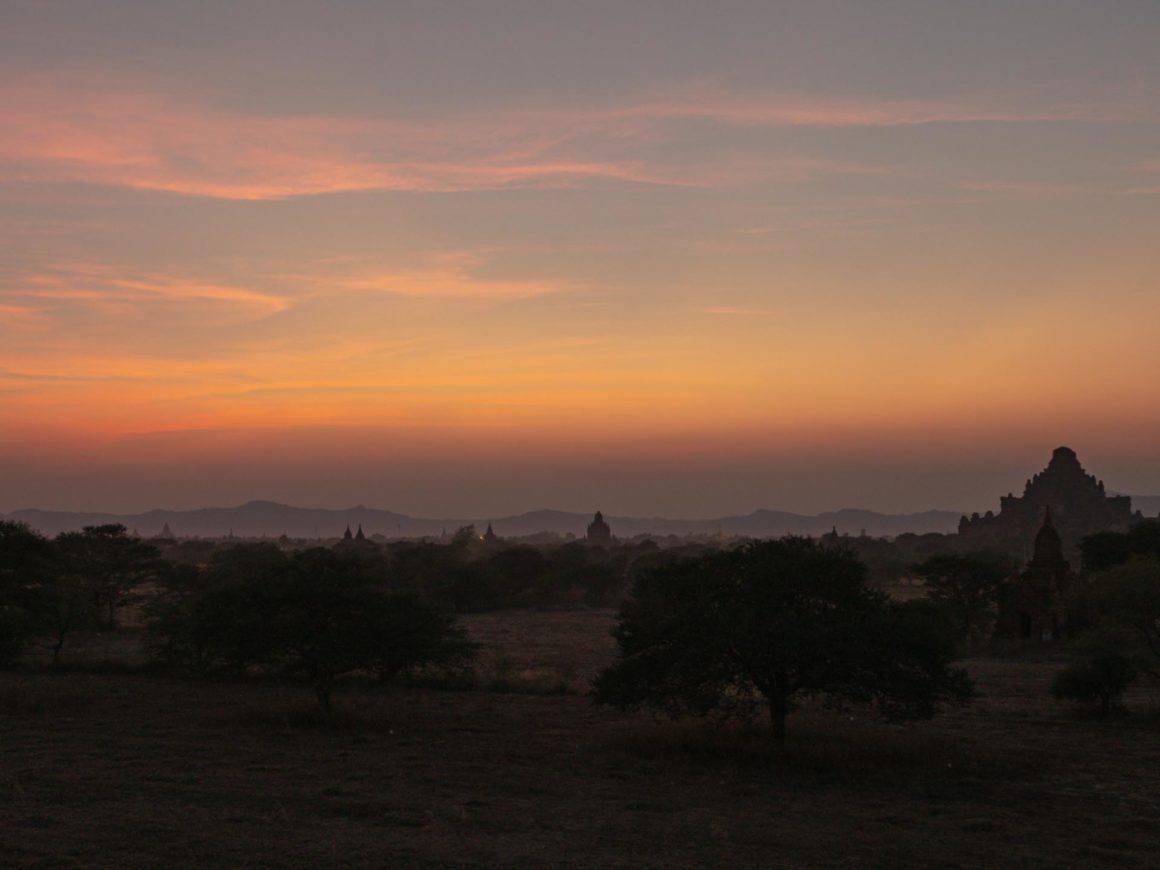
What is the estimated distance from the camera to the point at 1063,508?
7451 inches

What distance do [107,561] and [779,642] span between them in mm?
55190

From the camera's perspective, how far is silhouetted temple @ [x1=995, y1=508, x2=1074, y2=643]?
54.2 m

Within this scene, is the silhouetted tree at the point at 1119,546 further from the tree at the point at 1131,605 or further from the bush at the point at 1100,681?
the bush at the point at 1100,681

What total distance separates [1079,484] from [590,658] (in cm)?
16980

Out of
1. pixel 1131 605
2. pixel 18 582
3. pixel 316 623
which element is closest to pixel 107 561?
pixel 18 582

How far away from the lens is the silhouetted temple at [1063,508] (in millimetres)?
185000

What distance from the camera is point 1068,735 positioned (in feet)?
89.1

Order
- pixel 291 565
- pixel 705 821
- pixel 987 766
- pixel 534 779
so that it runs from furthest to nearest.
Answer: pixel 291 565, pixel 987 766, pixel 534 779, pixel 705 821

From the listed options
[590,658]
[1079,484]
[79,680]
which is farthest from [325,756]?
[1079,484]

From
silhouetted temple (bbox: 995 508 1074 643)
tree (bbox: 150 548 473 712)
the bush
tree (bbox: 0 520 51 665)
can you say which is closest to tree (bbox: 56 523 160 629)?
tree (bbox: 0 520 51 665)

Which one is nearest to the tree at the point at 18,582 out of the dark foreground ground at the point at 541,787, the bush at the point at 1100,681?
the dark foreground ground at the point at 541,787

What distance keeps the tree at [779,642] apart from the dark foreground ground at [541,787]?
127 centimetres

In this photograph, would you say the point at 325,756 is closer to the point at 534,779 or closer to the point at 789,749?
the point at 534,779

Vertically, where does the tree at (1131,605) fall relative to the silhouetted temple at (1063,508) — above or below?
below
